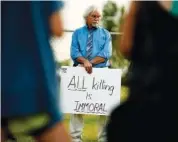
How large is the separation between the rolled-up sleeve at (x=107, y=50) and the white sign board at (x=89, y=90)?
0.24 ft

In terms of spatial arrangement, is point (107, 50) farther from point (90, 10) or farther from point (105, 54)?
point (90, 10)

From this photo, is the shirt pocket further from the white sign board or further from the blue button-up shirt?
the white sign board

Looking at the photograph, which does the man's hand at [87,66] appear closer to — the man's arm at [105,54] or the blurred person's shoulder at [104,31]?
the man's arm at [105,54]

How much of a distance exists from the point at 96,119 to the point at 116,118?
0.55 feet

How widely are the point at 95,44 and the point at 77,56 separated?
0.11 meters

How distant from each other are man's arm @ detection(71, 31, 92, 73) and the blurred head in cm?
9

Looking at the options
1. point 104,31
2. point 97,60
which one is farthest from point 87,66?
point 104,31

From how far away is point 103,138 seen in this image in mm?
2578

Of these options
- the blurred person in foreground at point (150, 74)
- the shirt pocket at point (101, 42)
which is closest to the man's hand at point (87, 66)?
the shirt pocket at point (101, 42)

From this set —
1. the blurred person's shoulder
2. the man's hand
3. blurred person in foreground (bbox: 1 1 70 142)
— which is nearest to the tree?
the blurred person's shoulder

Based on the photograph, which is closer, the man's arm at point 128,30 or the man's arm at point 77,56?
the man's arm at point 128,30

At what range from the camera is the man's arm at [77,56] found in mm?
2561

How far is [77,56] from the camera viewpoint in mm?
2572

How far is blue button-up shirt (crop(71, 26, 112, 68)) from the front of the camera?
2.54 metres
